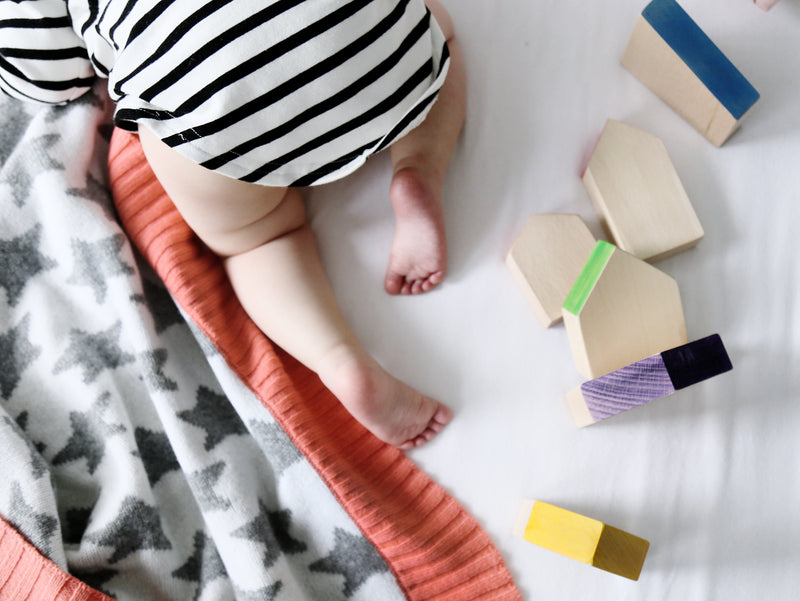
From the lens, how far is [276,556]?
2.25ft

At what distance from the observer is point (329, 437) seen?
73cm

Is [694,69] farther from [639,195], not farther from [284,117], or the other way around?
[284,117]

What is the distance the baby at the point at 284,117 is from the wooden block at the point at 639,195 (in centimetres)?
17

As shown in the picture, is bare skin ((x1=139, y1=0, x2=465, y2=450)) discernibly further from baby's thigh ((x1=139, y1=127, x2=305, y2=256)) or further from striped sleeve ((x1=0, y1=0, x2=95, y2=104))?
striped sleeve ((x1=0, y1=0, x2=95, y2=104))

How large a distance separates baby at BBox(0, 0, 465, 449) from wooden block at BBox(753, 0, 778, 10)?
0.36m

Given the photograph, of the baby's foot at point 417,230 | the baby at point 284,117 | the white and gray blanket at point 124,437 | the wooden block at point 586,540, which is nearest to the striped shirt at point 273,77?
the baby at point 284,117

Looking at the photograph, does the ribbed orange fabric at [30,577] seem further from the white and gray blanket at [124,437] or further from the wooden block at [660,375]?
the wooden block at [660,375]

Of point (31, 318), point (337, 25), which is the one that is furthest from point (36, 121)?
point (337, 25)

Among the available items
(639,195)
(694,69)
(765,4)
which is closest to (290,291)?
(639,195)

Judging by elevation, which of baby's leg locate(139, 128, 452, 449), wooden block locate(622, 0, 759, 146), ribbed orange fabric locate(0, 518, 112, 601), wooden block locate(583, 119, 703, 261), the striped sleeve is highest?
wooden block locate(622, 0, 759, 146)

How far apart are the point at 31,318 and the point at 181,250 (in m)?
0.18

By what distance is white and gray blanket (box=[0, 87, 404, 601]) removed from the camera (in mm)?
674

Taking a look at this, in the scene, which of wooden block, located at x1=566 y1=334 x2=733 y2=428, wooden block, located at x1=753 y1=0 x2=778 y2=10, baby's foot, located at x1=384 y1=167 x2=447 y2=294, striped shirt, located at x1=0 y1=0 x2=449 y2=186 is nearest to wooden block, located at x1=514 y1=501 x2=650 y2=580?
wooden block, located at x1=566 y1=334 x2=733 y2=428

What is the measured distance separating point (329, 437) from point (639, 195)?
0.42 meters
